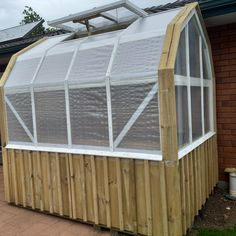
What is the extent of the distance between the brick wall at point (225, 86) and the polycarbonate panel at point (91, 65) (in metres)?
2.09

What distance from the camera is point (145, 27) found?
3.74m

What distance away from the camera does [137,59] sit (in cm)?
342

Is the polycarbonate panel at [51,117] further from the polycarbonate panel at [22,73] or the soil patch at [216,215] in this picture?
the soil patch at [216,215]

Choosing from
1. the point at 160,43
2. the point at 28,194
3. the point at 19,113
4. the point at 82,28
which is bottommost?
the point at 28,194

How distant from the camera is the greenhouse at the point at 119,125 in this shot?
326cm

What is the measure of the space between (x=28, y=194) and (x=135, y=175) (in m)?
2.02

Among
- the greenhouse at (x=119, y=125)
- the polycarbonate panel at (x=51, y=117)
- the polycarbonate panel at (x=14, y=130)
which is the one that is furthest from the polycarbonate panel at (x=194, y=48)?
the polycarbonate panel at (x=14, y=130)

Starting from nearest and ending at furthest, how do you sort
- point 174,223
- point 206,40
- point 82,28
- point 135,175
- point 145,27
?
point 174,223 → point 135,175 → point 145,27 → point 206,40 → point 82,28

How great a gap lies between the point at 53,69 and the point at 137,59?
56.2 inches

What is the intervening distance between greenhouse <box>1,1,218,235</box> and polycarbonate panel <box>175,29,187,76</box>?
0.08ft

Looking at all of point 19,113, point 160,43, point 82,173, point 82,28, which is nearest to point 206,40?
point 160,43

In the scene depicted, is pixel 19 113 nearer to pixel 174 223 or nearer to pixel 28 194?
pixel 28 194

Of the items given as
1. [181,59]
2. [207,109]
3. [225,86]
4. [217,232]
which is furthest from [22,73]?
[217,232]

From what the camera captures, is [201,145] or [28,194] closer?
[201,145]
